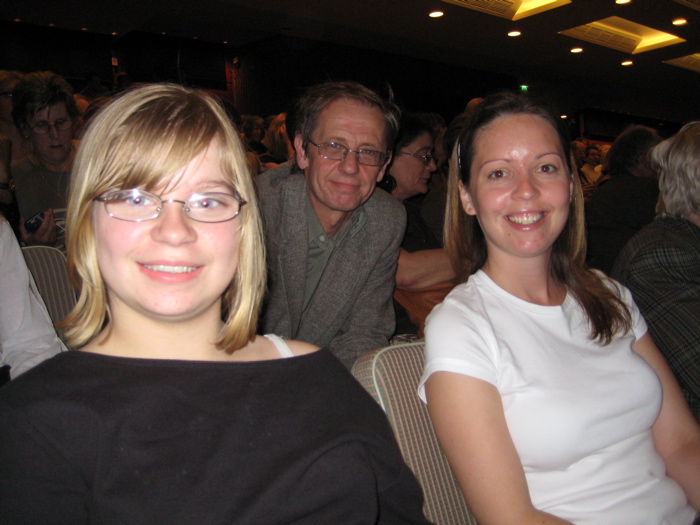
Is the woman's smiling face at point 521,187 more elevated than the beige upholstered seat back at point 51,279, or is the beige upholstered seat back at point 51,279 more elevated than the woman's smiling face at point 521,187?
the woman's smiling face at point 521,187

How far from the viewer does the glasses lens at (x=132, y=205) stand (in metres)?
0.92

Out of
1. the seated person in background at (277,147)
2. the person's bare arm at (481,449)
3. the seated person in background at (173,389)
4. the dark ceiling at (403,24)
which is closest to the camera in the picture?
the seated person in background at (173,389)

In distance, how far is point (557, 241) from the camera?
1686 millimetres

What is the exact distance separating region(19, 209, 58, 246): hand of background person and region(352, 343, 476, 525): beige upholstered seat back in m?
1.86

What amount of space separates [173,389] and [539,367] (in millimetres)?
833

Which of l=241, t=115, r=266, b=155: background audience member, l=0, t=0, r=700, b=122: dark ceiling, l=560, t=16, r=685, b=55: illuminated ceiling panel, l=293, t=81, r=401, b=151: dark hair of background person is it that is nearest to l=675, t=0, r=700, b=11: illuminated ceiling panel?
l=0, t=0, r=700, b=122: dark ceiling

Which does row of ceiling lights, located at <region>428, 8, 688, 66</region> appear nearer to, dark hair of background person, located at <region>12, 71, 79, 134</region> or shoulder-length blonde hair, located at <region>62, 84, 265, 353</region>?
dark hair of background person, located at <region>12, 71, 79, 134</region>

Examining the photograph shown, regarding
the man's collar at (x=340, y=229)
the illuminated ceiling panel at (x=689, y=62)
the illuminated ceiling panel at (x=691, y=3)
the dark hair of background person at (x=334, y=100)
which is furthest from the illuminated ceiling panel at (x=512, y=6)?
the man's collar at (x=340, y=229)

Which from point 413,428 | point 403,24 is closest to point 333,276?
point 413,428

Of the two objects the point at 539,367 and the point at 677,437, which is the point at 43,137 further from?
the point at 677,437

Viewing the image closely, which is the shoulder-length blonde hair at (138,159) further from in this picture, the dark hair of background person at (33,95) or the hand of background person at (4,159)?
the dark hair of background person at (33,95)

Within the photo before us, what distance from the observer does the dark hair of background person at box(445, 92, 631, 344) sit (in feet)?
4.80

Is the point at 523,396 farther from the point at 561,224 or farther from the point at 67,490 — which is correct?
the point at 67,490

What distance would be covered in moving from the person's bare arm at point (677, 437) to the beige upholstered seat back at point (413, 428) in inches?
21.8
